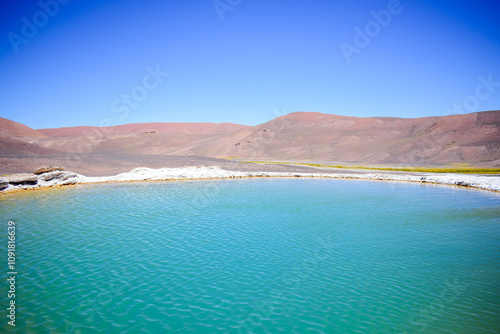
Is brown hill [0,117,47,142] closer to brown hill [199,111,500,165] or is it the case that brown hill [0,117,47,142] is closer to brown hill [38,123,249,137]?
brown hill [38,123,249,137]

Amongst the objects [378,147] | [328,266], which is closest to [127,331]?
[328,266]

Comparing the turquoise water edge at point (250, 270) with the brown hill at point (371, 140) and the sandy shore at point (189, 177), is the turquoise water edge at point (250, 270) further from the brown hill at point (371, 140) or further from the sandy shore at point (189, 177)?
the brown hill at point (371, 140)

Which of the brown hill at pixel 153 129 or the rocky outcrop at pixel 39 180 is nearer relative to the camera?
the rocky outcrop at pixel 39 180

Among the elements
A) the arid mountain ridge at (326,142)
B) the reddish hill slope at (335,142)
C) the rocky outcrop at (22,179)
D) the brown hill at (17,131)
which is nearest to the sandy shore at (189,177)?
the rocky outcrop at (22,179)

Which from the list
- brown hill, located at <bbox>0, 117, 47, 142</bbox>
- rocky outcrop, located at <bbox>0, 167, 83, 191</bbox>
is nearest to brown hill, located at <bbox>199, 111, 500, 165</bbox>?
rocky outcrop, located at <bbox>0, 167, 83, 191</bbox>

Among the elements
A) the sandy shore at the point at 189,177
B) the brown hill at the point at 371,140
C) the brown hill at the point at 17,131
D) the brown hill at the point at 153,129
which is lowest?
the sandy shore at the point at 189,177

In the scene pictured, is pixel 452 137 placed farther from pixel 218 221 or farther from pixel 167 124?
pixel 167 124

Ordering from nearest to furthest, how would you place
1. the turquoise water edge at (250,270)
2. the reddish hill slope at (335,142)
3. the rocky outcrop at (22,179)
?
the turquoise water edge at (250,270) → the rocky outcrop at (22,179) → the reddish hill slope at (335,142)
